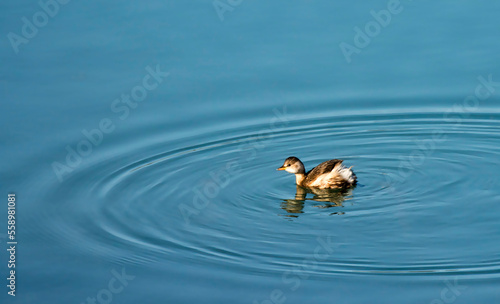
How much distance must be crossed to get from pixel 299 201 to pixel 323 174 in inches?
27.8

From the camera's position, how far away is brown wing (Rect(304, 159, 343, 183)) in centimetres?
1284

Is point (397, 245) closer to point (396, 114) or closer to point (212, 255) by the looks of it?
point (212, 255)

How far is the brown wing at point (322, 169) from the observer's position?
12.8 m

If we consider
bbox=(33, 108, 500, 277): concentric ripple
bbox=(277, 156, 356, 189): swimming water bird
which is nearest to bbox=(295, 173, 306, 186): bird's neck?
bbox=(277, 156, 356, 189): swimming water bird

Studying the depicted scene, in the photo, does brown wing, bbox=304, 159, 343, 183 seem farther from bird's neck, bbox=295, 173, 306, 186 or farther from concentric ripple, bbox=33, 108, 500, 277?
concentric ripple, bbox=33, 108, 500, 277

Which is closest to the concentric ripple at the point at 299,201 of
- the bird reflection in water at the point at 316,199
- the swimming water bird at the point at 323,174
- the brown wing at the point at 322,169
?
the bird reflection in water at the point at 316,199

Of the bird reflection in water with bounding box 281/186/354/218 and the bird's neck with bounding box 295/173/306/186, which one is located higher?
the bird's neck with bounding box 295/173/306/186

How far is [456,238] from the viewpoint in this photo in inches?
427

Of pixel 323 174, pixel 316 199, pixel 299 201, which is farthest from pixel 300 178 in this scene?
pixel 299 201

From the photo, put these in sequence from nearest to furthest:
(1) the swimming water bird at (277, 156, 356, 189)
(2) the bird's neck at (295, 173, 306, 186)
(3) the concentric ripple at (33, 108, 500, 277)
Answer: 1. (3) the concentric ripple at (33, 108, 500, 277)
2. (1) the swimming water bird at (277, 156, 356, 189)
3. (2) the bird's neck at (295, 173, 306, 186)

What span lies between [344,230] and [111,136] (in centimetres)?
477

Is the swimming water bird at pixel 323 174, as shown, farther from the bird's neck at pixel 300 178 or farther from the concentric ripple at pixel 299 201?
the concentric ripple at pixel 299 201

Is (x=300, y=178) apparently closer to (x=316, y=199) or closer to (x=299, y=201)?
(x=316, y=199)

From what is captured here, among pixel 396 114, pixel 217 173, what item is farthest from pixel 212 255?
pixel 396 114
